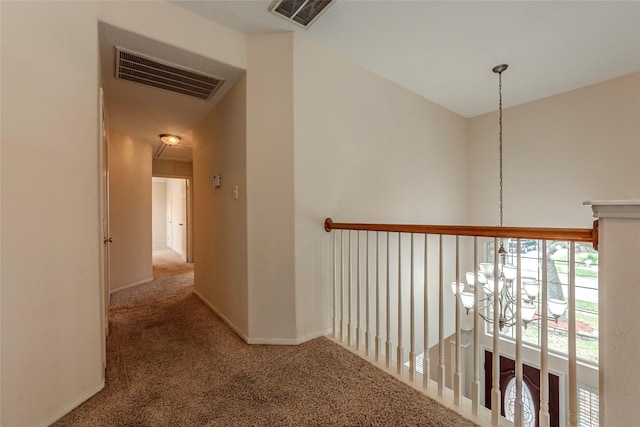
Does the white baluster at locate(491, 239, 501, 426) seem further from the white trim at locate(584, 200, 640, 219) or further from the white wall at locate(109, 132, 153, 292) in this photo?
the white wall at locate(109, 132, 153, 292)

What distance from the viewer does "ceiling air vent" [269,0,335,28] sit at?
1.75 meters

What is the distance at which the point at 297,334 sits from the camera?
6.79ft

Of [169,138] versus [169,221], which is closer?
[169,138]

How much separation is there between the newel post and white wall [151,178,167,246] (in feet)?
33.0

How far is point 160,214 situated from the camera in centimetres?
888

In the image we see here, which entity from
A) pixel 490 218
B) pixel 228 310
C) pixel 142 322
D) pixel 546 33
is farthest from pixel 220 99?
pixel 490 218

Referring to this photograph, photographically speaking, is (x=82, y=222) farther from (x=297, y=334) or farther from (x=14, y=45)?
(x=297, y=334)

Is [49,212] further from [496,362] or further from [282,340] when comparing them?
[496,362]

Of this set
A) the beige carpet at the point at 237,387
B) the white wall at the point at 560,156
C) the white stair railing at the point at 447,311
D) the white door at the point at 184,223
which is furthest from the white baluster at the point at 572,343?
the white door at the point at 184,223

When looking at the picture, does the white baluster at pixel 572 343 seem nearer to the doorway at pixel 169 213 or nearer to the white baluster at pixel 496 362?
the white baluster at pixel 496 362

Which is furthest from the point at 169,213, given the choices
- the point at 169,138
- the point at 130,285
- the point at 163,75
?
the point at 163,75

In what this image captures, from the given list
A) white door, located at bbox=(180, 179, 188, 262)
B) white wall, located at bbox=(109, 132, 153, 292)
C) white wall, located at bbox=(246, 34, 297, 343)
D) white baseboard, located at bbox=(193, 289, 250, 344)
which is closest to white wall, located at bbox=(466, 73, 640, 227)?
white wall, located at bbox=(246, 34, 297, 343)

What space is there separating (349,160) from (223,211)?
4.31 ft

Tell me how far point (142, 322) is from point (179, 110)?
2.21 metres
